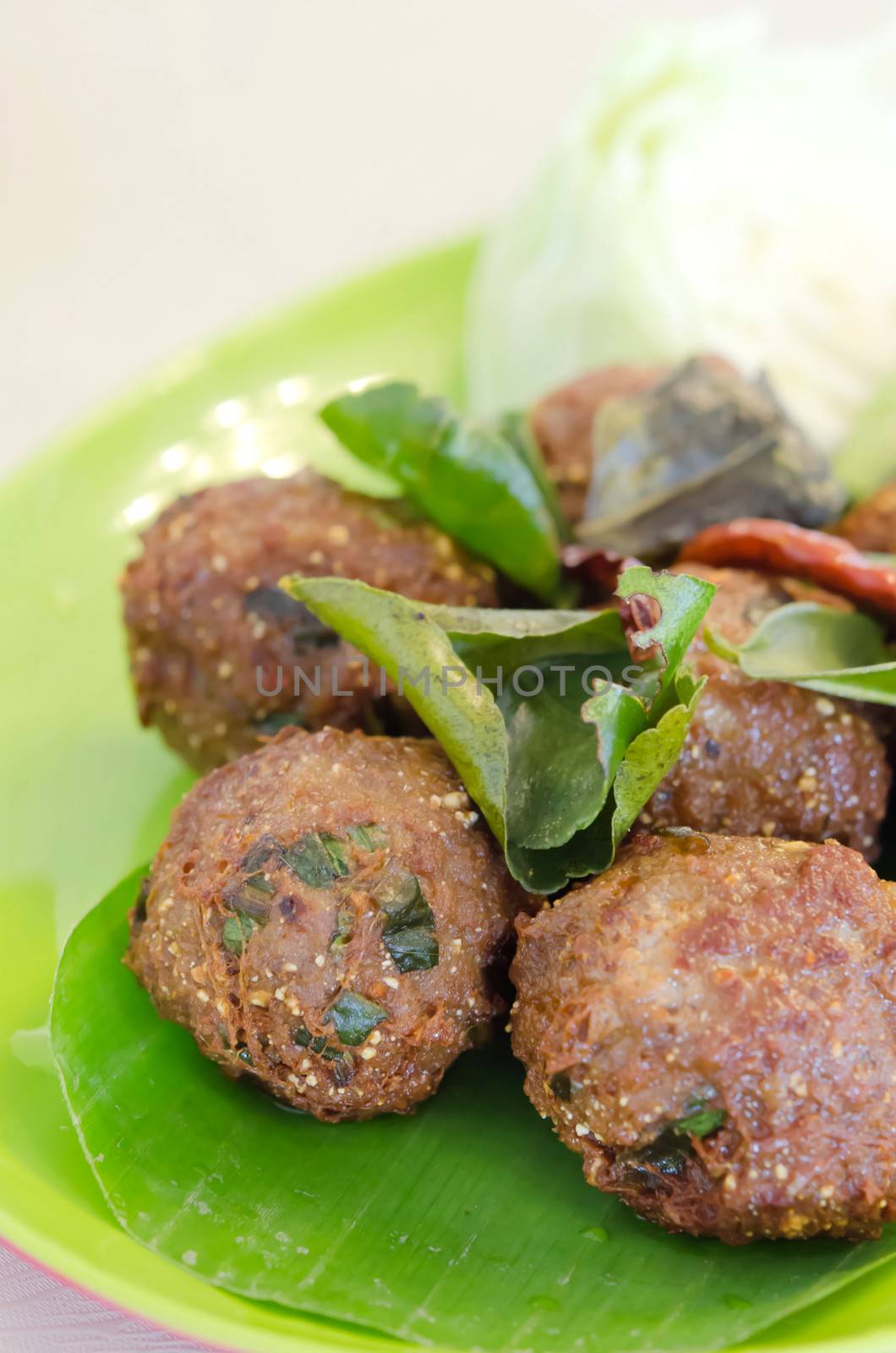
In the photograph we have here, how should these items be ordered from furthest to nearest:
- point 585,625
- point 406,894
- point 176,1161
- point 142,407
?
point 142,407
point 585,625
point 176,1161
point 406,894

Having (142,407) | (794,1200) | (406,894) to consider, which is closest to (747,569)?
(406,894)

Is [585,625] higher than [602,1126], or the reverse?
[585,625]

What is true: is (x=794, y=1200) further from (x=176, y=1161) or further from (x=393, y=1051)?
(x=176, y=1161)

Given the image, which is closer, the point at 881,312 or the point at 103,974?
the point at 103,974

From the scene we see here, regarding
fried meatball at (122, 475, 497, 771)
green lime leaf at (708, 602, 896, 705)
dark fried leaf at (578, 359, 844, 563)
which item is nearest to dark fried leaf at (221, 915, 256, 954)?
fried meatball at (122, 475, 497, 771)

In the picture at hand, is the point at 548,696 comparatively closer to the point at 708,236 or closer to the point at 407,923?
the point at 407,923

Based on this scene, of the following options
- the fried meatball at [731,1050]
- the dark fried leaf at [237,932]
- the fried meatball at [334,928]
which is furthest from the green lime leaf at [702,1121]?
the dark fried leaf at [237,932]

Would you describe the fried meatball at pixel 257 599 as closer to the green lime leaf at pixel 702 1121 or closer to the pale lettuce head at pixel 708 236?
the green lime leaf at pixel 702 1121

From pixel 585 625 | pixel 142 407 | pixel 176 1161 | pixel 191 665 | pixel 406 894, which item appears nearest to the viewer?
pixel 406 894

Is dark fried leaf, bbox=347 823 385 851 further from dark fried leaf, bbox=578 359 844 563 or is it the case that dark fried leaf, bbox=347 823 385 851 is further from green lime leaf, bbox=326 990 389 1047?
dark fried leaf, bbox=578 359 844 563
